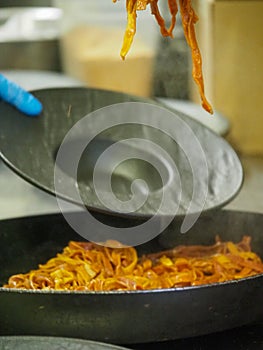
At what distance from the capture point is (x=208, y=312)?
1.22 meters

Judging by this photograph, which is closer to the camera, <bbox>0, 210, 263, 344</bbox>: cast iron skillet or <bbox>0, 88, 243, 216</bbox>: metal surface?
<bbox>0, 210, 263, 344</bbox>: cast iron skillet

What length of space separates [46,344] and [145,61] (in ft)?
7.33

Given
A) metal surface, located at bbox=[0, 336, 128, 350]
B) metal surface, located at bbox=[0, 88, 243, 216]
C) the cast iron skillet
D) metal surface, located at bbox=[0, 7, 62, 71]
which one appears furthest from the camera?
metal surface, located at bbox=[0, 7, 62, 71]

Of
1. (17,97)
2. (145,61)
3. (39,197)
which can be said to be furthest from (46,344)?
(145,61)

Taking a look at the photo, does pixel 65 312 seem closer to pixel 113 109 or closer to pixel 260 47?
pixel 113 109

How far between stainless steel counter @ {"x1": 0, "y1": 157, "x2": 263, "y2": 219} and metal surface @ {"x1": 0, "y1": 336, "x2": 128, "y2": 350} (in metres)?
1.35

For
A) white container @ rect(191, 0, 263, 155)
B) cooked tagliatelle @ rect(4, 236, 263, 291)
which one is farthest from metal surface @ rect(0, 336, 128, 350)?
white container @ rect(191, 0, 263, 155)

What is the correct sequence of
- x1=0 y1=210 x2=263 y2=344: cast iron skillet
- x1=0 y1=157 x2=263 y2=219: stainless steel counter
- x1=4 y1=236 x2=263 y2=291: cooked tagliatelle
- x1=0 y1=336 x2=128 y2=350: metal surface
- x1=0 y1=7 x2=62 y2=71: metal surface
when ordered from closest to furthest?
1. x1=0 y1=336 x2=128 y2=350: metal surface
2. x1=0 y1=210 x2=263 y2=344: cast iron skillet
3. x1=4 y1=236 x2=263 y2=291: cooked tagliatelle
4. x1=0 y1=157 x2=263 y2=219: stainless steel counter
5. x1=0 y1=7 x2=62 y2=71: metal surface

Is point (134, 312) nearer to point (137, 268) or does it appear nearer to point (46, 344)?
point (46, 344)

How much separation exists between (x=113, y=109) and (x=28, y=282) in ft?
1.85

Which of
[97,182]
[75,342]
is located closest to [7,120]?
[97,182]

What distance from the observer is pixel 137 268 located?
1.57m

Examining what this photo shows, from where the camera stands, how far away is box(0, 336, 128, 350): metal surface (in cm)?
108

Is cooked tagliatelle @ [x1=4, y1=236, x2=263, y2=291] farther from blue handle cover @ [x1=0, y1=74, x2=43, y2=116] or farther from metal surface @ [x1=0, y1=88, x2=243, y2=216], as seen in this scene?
blue handle cover @ [x1=0, y1=74, x2=43, y2=116]
